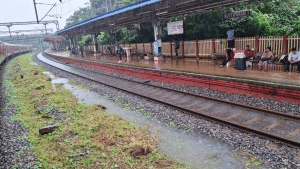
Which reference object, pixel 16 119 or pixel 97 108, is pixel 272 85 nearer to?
pixel 97 108

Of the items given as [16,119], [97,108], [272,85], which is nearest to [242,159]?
[272,85]

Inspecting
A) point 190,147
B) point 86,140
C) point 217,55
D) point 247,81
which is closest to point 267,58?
point 247,81

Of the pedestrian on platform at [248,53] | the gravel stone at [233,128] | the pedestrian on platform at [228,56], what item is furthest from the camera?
the pedestrian on platform at [228,56]

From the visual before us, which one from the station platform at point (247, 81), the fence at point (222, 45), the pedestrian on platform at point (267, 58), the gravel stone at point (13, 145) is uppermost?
the fence at point (222, 45)

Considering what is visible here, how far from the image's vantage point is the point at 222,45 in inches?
582

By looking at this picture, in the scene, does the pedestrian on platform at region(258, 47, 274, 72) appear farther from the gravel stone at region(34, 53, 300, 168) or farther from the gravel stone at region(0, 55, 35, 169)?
the gravel stone at region(0, 55, 35, 169)

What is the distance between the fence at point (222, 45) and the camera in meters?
10.8

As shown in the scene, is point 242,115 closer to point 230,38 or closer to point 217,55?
point 230,38

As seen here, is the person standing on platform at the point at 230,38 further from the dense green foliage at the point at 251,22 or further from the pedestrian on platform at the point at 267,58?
the pedestrian on platform at the point at 267,58

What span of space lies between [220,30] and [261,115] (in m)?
15.0

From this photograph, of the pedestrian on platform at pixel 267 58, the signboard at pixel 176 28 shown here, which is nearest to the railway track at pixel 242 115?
the pedestrian on platform at pixel 267 58

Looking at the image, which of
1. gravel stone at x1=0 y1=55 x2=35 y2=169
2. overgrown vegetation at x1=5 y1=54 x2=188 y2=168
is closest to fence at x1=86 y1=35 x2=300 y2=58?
overgrown vegetation at x1=5 y1=54 x2=188 y2=168

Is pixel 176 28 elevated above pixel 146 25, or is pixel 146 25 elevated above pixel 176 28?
pixel 146 25

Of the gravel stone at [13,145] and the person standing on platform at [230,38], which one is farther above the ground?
the person standing on platform at [230,38]
